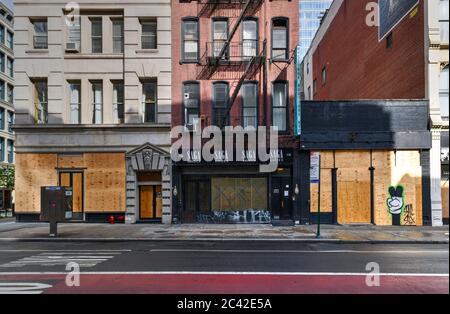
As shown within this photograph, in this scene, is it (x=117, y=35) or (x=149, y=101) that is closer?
(x=149, y=101)

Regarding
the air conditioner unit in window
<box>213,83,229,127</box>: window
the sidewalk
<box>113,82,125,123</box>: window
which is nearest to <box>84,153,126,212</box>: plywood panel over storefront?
the sidewalk

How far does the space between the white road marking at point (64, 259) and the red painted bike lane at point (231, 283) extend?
57.9 inches

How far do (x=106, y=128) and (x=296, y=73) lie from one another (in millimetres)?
11464

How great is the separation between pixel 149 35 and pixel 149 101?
4.05 meters

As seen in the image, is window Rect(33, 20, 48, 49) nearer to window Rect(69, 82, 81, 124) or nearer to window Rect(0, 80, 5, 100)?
window Rect(69, 82, 81, 124)

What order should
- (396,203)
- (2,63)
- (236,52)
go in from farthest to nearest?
(2,63) → (236,52) → (396,203)

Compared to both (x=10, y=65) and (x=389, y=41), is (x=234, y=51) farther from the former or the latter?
(x=10, y=65)

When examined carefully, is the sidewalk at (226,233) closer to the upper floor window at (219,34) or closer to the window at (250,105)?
the window at (250,105)

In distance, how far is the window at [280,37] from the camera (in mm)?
20484

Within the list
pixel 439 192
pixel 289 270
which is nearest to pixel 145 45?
pixel 289 270

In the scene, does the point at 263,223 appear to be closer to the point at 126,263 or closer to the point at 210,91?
the point at 210,91

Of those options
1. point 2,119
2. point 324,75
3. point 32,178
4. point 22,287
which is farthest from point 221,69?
point 2,119

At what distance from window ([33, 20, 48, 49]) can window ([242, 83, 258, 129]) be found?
12.4m

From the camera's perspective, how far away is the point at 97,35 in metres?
21.0
